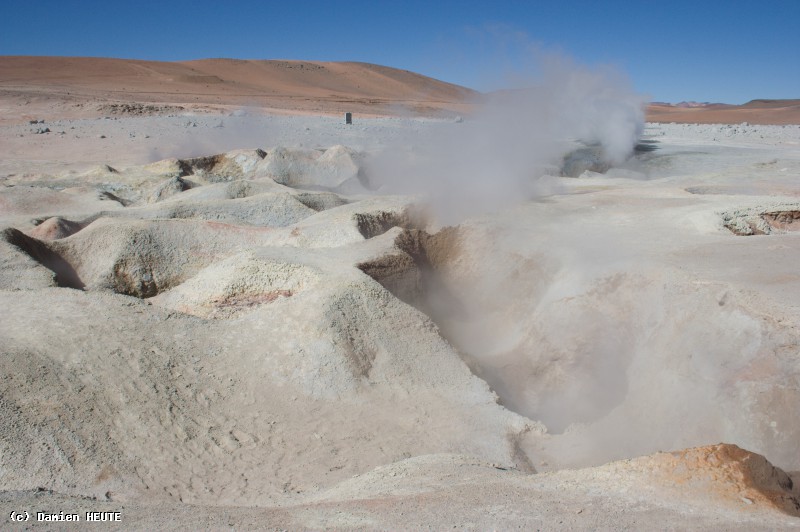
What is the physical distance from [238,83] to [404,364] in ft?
128

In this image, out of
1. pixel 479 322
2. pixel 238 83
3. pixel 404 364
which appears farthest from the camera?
pixel 238 83

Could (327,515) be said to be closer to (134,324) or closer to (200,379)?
(200,379)

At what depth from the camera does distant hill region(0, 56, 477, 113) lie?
29.9 m

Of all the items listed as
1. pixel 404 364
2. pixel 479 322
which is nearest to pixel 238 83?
pixel 479 322

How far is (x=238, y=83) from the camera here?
133 feet

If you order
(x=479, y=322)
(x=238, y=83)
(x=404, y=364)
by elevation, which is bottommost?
(x=479, y=322)

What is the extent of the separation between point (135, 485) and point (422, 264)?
403 cm

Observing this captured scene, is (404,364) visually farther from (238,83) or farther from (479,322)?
(238,83)

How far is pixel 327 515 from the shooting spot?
268 cm

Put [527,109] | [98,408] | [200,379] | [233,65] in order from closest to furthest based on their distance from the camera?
[98,408] < [200,379] < [527,109] < [233,65]

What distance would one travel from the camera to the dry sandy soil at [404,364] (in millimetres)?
2865

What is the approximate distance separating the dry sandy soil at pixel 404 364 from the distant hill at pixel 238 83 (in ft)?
71.7

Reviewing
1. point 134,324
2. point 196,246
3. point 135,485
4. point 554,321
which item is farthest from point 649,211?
point 135,485

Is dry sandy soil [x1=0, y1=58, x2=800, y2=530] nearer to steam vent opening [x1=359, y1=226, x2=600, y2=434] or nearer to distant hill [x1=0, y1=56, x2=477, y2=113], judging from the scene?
steam vent opening [x1=359, y1=226, x2=600, y2=434]
